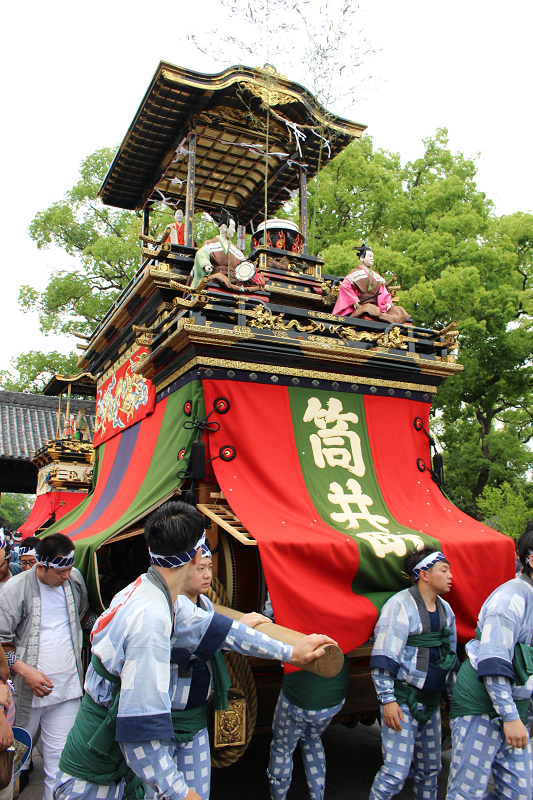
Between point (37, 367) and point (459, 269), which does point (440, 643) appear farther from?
point (37, 367)

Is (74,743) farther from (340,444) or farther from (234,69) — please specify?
(234,69)

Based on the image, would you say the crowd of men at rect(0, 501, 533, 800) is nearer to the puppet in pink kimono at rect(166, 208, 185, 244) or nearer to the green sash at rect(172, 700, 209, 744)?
the green sash at rect(172, 700, 209, 744)

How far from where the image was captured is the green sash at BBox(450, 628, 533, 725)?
3.02m

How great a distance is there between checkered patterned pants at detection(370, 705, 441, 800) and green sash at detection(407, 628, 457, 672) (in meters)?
0.30

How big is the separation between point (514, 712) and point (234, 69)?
671 cm

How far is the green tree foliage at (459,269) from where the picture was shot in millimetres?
11469

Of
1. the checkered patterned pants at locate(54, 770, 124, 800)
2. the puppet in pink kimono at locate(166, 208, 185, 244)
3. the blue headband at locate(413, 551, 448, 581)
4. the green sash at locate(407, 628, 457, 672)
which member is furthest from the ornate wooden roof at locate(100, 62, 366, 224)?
the checkered patterned pants at locate(54, 770, 124, 800)

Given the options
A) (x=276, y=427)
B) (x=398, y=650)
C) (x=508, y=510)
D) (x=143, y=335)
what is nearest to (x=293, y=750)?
(x=398, y=650)

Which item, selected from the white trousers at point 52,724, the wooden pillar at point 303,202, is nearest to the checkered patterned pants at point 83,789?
the white trousers at point 52,724

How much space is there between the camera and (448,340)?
5801mm

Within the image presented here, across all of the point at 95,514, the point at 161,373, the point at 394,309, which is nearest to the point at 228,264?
the point at 161,373

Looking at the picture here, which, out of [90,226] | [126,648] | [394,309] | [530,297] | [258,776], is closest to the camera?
[126,648]

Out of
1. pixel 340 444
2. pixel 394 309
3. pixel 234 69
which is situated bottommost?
pixel 340 444

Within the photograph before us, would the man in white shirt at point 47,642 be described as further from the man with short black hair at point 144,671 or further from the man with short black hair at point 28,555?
the man with short black hair at point 28,555
